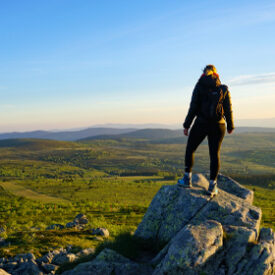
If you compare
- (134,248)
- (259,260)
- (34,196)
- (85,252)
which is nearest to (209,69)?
(259,260)

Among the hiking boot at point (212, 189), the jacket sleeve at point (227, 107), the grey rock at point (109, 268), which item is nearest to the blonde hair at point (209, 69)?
the jacket sleeve at point (227, 107)

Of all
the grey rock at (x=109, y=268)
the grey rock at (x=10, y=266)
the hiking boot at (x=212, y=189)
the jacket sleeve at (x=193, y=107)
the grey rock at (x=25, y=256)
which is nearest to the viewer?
the grey rock at (x=109, y=268)

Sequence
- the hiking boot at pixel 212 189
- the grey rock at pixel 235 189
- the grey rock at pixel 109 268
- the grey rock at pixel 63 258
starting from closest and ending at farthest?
1. the grey rock at pixel 109 268
2. the grey rock at pixel 63 258
3. the hiking boot at pixel 212 189
4. the grey rock at pixel 235 189

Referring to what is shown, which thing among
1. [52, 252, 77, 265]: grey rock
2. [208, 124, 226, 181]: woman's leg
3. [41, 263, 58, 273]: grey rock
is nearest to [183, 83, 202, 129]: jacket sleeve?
[208, 124, 226, 181]: woman's leg

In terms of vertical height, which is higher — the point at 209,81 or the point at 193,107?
the point at 209,81

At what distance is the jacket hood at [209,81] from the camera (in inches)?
306

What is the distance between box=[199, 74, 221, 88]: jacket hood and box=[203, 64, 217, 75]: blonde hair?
14 centimetres

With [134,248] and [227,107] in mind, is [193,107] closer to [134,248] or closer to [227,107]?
[227,107]

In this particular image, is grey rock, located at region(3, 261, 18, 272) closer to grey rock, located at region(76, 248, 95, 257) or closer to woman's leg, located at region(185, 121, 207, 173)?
grey rock, located at region(76, 248, 95, 257)

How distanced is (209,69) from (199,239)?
16.0ft

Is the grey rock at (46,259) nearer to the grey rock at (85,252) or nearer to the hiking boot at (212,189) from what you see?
the grey rock at (85,252)

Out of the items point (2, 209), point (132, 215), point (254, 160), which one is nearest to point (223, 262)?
point (132, 215)

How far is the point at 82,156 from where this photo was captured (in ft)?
529

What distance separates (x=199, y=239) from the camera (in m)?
5.83
